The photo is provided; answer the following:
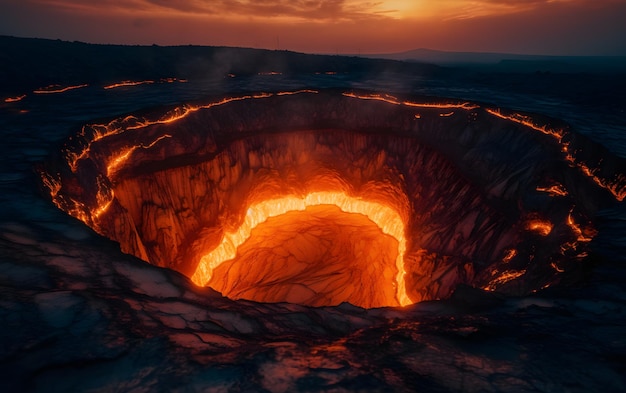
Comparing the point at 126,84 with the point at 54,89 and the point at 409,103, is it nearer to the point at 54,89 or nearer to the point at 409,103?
the point at 54,89

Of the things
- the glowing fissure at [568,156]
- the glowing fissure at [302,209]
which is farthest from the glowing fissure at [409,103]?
the glowing fissure at [302,209]

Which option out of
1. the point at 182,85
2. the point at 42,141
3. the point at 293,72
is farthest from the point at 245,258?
the point at 293,72

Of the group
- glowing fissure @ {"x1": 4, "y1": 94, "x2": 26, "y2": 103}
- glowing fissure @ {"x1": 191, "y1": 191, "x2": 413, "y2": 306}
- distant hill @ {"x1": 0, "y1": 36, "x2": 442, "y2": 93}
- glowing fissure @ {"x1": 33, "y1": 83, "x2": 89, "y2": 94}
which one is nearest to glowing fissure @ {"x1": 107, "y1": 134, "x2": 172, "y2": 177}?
glowing fissure @ {"x1": 191, "y1": 191, "x2": 413, "y2": 306}

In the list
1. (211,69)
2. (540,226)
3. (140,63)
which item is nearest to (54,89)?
(140,63)

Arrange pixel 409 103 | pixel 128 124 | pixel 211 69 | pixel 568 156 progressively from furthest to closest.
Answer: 1. pixel 211 69
2. pixel 409 103
3. pixel 128 124
4. pixel 568 156

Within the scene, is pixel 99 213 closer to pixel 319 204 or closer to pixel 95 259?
pixel 95 259

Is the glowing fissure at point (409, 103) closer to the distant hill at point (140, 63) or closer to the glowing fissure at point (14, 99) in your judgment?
the distant hill at point (140, 63)
